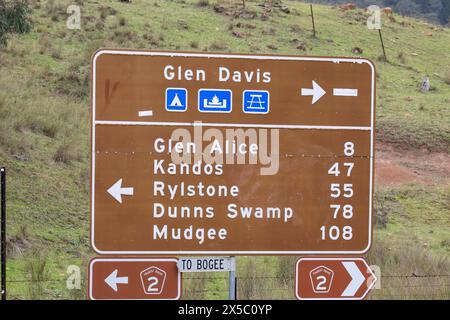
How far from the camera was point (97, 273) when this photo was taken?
19.7 ft

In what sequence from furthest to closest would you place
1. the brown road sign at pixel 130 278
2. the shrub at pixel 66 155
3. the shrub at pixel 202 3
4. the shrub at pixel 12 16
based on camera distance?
1. the shrub at pixel 202 3
2. the shrub at pixel 66 155
3. the shrub at pixel 12 16
4. the brown road sign at pixel 130 278

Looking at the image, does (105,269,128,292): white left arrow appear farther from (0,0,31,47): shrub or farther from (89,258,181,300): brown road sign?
(0,0,31,47): shrub

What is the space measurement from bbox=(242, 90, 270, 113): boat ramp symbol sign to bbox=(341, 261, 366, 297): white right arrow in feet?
4.01

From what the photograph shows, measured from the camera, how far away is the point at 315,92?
20.6 ft

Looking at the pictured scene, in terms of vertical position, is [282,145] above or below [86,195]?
above

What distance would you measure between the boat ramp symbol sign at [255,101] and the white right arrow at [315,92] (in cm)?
27

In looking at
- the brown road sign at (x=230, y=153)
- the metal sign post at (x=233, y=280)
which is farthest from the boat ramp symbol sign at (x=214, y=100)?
the metal sign post at (x=233, y=280)

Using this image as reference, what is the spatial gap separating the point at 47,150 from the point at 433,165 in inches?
410

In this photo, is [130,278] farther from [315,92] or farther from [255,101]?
[315,92]

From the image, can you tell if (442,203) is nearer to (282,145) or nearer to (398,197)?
(398,197)

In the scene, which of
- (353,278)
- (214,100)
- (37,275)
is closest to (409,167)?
(37,275)

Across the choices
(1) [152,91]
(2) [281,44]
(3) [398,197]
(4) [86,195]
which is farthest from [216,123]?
(2) [281,44]

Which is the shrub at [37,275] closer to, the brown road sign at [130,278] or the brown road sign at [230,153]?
the brown road sign at [130,278]

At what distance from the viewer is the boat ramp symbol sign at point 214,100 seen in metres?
6.13
